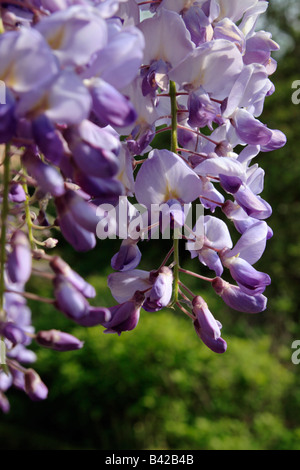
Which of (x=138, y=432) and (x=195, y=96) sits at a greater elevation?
(x=195, y=96)

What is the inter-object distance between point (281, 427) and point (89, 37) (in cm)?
262

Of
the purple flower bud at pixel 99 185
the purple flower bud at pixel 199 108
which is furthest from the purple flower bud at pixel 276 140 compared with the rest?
the purple flower bud at pixel 99 185

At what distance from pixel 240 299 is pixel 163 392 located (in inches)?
97.7

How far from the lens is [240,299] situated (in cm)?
63

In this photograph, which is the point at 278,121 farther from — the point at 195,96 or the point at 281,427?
the point at 195,96

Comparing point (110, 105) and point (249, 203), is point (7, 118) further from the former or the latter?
point (249, 203)

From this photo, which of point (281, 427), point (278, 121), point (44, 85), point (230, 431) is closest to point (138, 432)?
point (230, 431)

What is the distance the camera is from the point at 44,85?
0.35 metres

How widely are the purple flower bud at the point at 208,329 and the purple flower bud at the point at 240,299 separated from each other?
0.10ft

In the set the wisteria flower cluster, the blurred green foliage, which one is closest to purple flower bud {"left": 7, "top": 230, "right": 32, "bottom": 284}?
the wisteria flower cluster

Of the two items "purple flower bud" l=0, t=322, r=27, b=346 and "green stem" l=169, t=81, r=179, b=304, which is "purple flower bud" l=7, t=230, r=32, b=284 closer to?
"purple flower bud" l=0, t=322, r=27, b=346

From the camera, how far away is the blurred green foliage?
107 inches

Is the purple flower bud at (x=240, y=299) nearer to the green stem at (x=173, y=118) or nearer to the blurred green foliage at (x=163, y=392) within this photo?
the green stem at (x=173, y=118)

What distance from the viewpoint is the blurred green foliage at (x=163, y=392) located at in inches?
107
